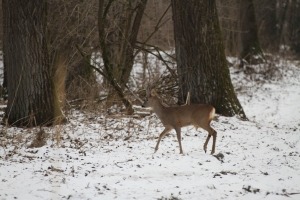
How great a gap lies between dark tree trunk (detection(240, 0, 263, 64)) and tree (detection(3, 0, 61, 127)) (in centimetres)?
1283

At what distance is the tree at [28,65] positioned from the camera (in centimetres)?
859

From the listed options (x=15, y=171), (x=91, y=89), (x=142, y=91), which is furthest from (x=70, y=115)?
(x=15, y=171)

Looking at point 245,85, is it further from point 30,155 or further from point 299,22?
point 299,22

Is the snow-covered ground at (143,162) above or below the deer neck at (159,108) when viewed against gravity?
below

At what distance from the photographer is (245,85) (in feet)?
57.5

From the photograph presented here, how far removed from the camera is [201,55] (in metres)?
10.2

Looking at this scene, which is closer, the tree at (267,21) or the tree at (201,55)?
the tree at (201,55)

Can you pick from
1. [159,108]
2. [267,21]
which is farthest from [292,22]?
[159,108]

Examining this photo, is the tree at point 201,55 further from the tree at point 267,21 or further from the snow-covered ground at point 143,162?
the tree at point 267,21

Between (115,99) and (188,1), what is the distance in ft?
8.90

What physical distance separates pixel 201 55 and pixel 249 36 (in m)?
11.5

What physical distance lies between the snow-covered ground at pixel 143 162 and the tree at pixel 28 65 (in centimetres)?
50

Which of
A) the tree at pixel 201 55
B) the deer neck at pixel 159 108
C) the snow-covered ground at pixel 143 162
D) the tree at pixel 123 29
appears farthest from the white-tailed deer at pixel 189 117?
the tree at pixel 123 29

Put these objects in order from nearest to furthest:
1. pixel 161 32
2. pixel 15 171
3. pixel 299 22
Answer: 1. pixel 15 171
2. pixel 161 32
3. pixel 299 22
